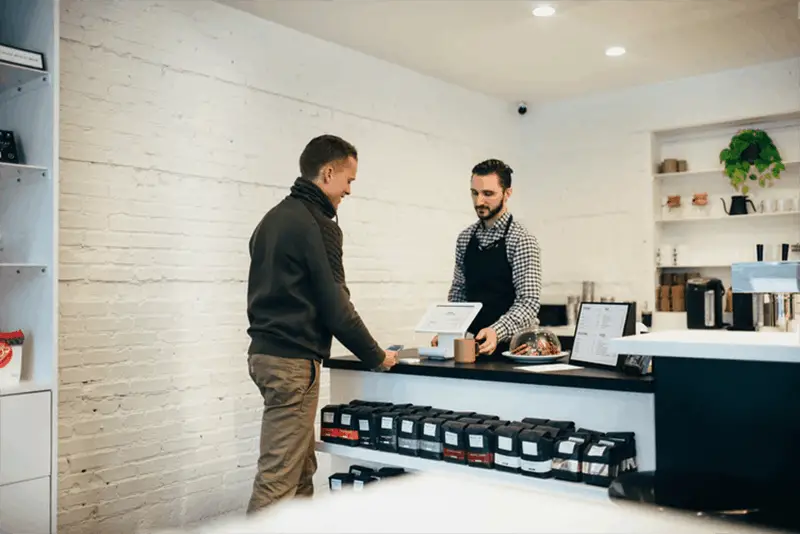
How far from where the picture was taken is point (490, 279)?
352cm

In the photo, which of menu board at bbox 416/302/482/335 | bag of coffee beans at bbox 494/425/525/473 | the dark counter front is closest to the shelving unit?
menu board at bbox 416/302/482/335

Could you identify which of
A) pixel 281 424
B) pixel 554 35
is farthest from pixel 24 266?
pixel 554 35

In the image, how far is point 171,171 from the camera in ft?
12.4

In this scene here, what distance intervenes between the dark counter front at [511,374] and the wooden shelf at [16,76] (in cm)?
157

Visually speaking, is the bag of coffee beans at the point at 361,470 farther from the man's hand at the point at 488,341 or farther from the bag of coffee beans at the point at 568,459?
the bag of coffee beans at the point at 568,459

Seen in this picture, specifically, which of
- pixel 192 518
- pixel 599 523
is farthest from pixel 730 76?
pixel 599 523

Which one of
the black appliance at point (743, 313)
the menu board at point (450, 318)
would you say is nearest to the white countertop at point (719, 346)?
the menu board at point (450, 318)

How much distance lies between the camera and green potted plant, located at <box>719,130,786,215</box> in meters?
5.37

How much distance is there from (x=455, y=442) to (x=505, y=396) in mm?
289

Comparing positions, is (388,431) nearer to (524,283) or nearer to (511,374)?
(511,374)

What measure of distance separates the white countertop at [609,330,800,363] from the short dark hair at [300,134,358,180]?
59.4 inches

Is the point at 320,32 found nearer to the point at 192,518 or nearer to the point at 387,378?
the point at 387,378

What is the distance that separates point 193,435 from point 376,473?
1491 millimetres

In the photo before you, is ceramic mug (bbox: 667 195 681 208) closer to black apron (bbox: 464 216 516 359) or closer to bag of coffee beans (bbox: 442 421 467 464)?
black apron (bbox: 464 216 516 359)
